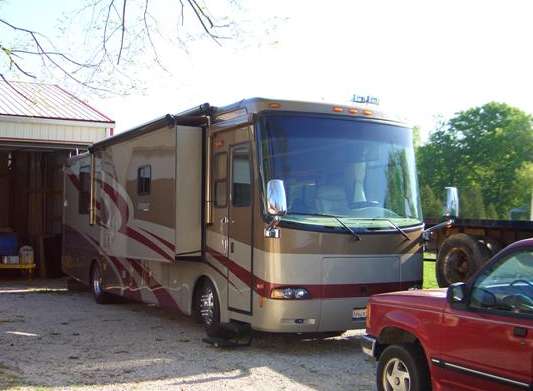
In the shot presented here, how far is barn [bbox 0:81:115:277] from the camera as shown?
16078mm

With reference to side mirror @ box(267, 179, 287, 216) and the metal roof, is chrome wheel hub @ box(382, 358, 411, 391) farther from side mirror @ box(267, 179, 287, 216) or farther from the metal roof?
the metal roof

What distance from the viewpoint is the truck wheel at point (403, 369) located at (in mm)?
5383

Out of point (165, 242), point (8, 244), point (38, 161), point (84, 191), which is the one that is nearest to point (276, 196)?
point (165, 242)

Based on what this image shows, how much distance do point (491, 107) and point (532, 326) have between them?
245ft

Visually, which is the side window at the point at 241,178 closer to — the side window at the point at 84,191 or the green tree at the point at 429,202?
the side window at the point at 84,191

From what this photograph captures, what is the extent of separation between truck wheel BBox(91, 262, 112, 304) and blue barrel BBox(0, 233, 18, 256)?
20.9 feet

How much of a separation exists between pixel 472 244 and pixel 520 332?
665 cm

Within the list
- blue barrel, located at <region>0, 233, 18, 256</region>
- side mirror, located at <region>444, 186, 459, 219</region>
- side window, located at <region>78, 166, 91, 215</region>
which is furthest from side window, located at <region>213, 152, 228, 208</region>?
blue barrel, located at <region>0, 233, 18, 256</region>

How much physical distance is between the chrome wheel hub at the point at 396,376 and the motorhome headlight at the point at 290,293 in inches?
87.5

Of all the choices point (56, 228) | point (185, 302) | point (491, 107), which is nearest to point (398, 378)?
point (185, 302)

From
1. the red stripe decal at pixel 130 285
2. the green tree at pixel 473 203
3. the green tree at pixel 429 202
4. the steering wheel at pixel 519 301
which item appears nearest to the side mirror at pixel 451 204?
the steering wheel at pixel 519 301

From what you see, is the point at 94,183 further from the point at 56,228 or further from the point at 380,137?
the point at 56,228

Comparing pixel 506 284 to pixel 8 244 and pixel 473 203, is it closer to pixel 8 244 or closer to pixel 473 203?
pixel 8 244

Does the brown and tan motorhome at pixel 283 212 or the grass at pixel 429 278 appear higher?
the brown and tan motorhome at pixel 283 212
